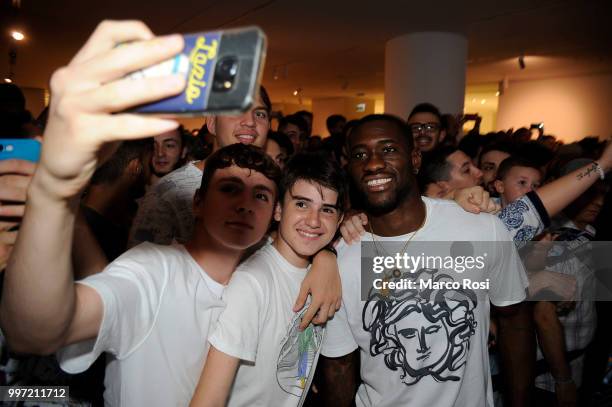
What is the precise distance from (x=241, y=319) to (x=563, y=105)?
13.7 metres

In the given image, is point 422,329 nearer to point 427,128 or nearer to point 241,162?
point 241,162

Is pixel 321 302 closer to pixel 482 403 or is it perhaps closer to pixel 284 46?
pixel 482 403

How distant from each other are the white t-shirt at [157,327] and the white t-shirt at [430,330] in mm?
692

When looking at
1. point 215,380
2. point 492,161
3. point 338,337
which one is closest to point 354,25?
point 492,161

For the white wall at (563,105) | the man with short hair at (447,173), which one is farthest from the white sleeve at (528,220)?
the white wall at (563,105)

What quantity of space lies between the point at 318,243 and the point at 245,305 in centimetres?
50

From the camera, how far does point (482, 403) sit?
67.6 inches

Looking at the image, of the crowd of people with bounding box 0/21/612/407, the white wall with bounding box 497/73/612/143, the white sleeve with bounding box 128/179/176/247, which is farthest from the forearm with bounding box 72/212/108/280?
the white wall with bounding box 497/73/612/143

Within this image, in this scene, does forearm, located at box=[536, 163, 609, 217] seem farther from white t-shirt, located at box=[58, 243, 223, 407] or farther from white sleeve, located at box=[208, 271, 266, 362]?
white t-shirt, located at box=[58, 243, 223, 407]

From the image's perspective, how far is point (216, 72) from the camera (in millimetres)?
607

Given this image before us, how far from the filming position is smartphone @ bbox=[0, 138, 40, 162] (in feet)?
3.07

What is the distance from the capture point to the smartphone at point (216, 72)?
593 mm

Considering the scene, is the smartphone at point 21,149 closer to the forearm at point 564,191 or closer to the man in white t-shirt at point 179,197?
the man in white t-shirt at point 179,197

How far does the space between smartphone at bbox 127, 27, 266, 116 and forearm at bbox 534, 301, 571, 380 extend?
2.33 m
